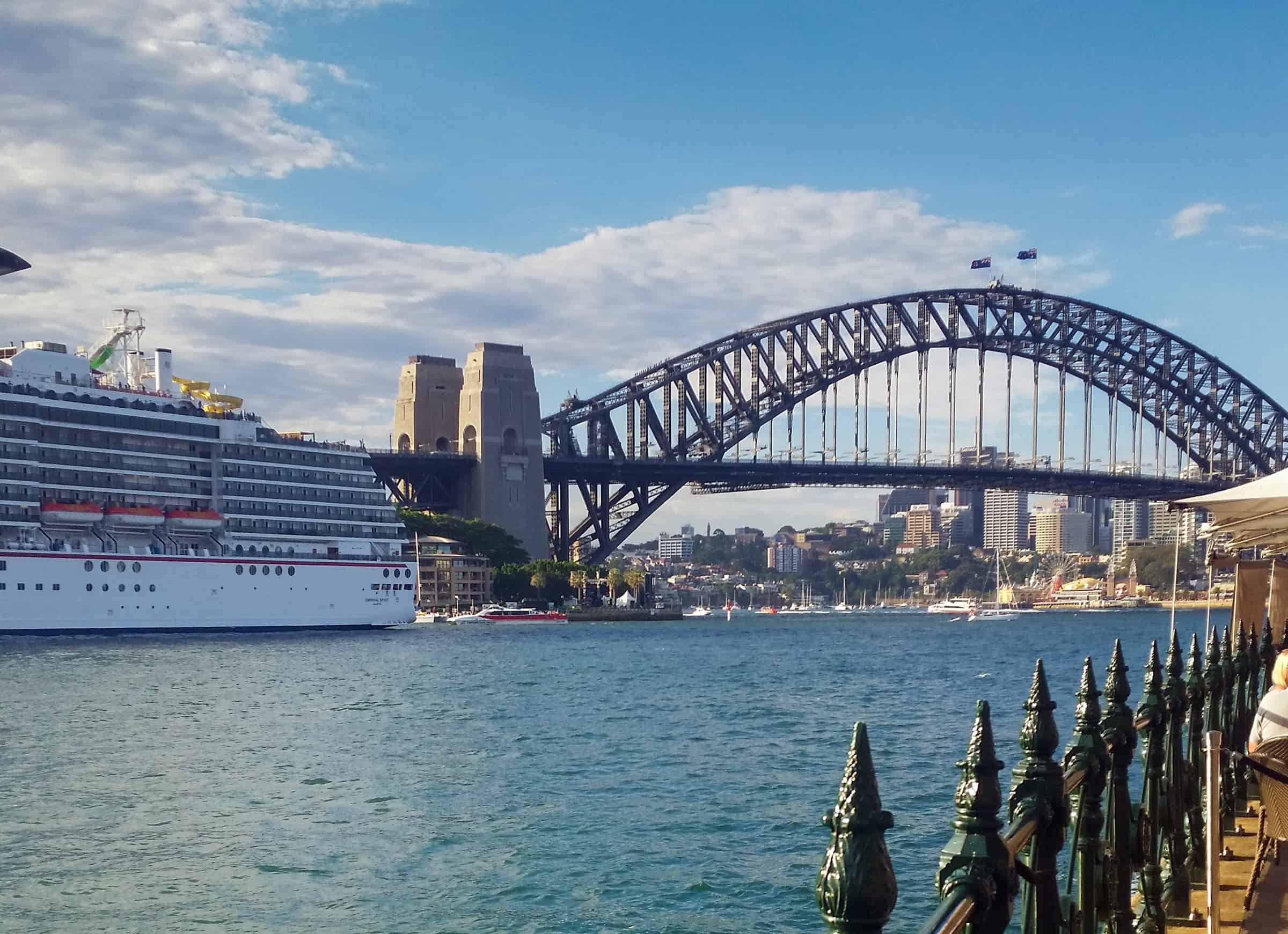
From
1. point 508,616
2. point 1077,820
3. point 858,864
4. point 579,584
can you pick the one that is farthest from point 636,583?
point 858,864

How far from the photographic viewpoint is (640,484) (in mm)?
77625

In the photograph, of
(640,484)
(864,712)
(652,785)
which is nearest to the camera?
(652,785)

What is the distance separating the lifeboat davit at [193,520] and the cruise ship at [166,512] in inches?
3.1

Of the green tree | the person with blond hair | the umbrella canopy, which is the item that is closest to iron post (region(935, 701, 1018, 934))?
the person with blond hair

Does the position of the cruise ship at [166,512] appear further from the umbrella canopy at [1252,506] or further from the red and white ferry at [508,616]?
the umbrella canopy at [1252,506]

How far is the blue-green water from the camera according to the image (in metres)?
12.7

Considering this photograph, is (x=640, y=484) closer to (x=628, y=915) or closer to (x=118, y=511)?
(x=118, y=511)

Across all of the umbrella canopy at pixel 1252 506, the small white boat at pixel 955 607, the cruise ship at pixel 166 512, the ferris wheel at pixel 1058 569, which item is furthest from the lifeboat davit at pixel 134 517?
the ferris wheel at pixel 1058 569

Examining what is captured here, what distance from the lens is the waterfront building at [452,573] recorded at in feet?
262

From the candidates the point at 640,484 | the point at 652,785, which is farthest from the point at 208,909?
the point at 640,484

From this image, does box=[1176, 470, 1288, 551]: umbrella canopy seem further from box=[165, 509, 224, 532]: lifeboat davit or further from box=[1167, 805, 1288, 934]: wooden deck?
box=[165, 509, 224, 532]: lifeboat davit

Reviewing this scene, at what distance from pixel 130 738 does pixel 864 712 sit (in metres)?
13.5

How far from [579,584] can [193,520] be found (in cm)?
3639

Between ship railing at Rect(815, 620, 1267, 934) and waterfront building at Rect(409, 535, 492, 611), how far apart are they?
244ft
